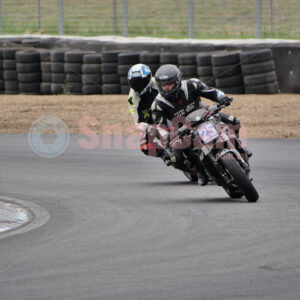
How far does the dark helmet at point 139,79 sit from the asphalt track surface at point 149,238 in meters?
1.21

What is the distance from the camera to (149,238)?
7.54 m

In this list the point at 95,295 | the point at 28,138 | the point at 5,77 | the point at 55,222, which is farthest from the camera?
the point at 5,77

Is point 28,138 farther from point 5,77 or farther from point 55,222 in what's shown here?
point 55,222

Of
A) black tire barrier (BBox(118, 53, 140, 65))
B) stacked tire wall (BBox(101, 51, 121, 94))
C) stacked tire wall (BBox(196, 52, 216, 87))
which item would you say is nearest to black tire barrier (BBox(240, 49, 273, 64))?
stacked tire wall (BBox(196, 52, 216, 87))

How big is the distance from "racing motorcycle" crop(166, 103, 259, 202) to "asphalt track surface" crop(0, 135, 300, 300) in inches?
8.1

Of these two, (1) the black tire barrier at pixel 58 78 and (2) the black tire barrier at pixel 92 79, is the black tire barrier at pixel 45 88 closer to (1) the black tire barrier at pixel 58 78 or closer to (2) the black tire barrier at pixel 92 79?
(1) the black tire barrier at pixel 58 78

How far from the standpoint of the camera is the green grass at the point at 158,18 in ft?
72.8

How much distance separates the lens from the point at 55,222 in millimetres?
8523

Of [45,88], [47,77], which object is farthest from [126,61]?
[45,88]

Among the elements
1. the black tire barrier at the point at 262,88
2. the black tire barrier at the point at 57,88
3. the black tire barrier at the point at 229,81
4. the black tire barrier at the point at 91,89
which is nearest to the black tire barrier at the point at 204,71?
the black tire barrier at the point at 229,81

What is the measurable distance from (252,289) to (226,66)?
13284 millimetres

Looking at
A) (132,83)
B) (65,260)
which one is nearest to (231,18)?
(132,83)

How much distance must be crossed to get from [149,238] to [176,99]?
11.2 ft

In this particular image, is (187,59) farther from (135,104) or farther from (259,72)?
(135,104)
